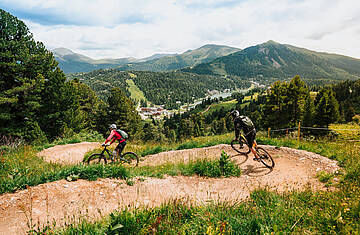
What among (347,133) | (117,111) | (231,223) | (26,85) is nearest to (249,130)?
(231,223)

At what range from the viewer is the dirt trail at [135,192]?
13.9 ft

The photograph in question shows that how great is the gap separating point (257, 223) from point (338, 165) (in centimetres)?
708

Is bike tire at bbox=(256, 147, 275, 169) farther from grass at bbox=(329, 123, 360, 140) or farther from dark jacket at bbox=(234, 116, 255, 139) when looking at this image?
grass at bbox=(329, 123, 360, 140)

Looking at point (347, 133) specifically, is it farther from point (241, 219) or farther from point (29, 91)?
point (29, 91)

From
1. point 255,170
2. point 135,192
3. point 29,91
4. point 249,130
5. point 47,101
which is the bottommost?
point 255,170

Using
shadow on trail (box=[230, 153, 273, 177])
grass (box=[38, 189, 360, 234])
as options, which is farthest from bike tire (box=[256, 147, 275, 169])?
grass (box=[38, 189, 360, 234])

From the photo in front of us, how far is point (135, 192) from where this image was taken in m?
5.63

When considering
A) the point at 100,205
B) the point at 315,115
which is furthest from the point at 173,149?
the point at 315,115

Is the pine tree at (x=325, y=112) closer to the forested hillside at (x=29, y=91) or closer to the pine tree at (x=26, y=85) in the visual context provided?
the forested hillside at (x=29, y=91)

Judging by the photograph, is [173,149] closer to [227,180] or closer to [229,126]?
[227,180]

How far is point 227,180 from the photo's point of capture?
7.02 m

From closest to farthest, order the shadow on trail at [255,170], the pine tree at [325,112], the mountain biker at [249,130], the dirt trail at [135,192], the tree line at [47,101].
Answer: the dirt trail at [135,192] < the shadow on trail at [255,170] < the mountain biker at [249,130] < the tree line at [47,101] < the pine tree at [325,112]

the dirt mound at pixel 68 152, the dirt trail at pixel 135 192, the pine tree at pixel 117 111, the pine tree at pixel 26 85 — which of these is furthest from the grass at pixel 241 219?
the pine tree at pixel 117 111

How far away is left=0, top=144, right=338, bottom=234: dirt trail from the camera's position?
4223mm
